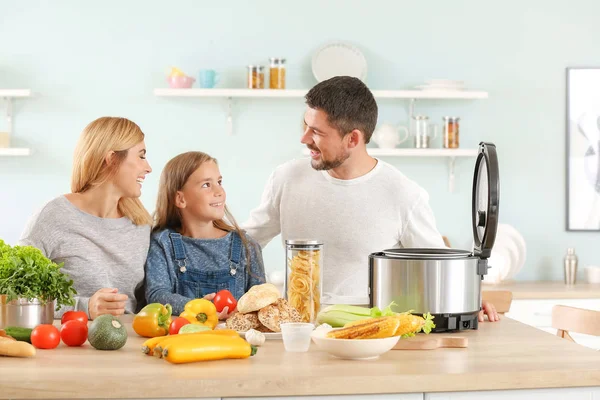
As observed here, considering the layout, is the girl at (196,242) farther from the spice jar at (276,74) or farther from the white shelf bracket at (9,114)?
the white shelf bracket at (9,114)

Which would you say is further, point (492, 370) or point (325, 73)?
point (325, 73)

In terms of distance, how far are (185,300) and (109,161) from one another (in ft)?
1.72

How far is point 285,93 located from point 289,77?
24cm

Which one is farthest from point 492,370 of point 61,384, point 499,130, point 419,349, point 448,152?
point 499,130

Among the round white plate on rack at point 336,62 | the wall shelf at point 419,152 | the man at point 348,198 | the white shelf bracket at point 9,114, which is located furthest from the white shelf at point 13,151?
the man at point 348,198

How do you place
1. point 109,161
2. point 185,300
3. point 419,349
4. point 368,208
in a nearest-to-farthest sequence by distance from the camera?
point 419,349, point 185,300, point 109,161, point 368,208

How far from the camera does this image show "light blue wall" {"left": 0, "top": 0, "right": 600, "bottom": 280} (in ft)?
14.5

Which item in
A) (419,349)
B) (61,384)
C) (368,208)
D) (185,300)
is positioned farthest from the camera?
(368,208)

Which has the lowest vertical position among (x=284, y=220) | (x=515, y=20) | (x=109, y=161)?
(x=284, y=220)

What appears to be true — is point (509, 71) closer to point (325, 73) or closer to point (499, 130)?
point (499, 130)

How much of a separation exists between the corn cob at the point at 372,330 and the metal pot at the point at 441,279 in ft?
0.81

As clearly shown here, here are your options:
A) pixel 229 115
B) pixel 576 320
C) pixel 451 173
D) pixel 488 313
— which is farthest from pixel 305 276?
pixel 451 173

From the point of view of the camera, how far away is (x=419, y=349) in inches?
67.9

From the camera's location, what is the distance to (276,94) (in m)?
4.27
